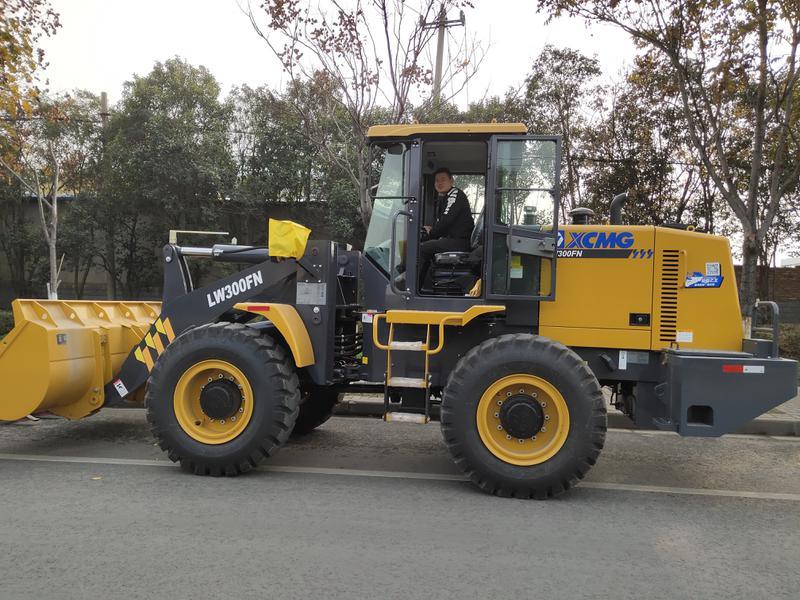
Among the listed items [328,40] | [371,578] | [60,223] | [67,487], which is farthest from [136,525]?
[60,223]

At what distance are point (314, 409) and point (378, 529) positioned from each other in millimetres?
2572

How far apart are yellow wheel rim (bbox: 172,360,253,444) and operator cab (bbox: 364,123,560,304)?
1.54 metres

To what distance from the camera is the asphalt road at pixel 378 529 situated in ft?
10.4

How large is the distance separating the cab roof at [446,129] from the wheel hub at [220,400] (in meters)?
2.47

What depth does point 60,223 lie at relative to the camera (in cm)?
2069

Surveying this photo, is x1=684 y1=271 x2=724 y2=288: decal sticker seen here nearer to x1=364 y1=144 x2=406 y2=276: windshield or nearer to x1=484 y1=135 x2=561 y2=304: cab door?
x1=484 y1=135 x2=561 y2=304: cab door

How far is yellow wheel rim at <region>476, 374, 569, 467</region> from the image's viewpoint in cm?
458

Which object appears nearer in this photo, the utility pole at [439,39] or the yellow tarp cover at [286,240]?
the yellow tarp cover at [286,240]

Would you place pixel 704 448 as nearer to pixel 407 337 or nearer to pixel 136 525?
pixel 407 337

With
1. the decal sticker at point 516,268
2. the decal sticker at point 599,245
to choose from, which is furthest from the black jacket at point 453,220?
the decal sticker at point 599,245

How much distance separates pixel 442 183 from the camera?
5.62 m

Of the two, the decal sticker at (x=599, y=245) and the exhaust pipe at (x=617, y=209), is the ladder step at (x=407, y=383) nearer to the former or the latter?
the decal sticker at (x=599, y=245)

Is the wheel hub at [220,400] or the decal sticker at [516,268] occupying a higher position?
the decal sticker at [516,268]

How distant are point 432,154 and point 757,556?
380 centimetres
